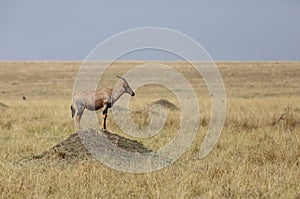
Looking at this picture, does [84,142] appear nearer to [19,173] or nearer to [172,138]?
[19,173]

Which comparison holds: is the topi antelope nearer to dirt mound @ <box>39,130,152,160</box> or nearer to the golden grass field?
the golden grass field

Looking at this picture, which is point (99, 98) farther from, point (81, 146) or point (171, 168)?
point (171, 168)

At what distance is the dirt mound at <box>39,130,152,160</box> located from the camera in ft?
30.6

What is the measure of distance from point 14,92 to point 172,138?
35250 mm

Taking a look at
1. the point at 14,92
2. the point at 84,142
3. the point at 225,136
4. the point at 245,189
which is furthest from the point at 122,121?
the point at 14,92

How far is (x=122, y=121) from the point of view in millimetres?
17375

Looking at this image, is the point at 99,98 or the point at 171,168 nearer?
the point at 171,168

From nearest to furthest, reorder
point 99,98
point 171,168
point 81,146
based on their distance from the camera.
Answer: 1. point 171,168
2. point 81,146
3. point 99,98

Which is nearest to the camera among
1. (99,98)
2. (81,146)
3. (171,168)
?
(171,168)

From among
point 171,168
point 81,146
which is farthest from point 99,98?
point 171,168

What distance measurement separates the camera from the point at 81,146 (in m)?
9.70

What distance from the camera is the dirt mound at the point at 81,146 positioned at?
30.6 ft

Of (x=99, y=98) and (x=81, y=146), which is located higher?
(x=99, y=98)

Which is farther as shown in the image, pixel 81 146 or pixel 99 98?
pixel 99 98
